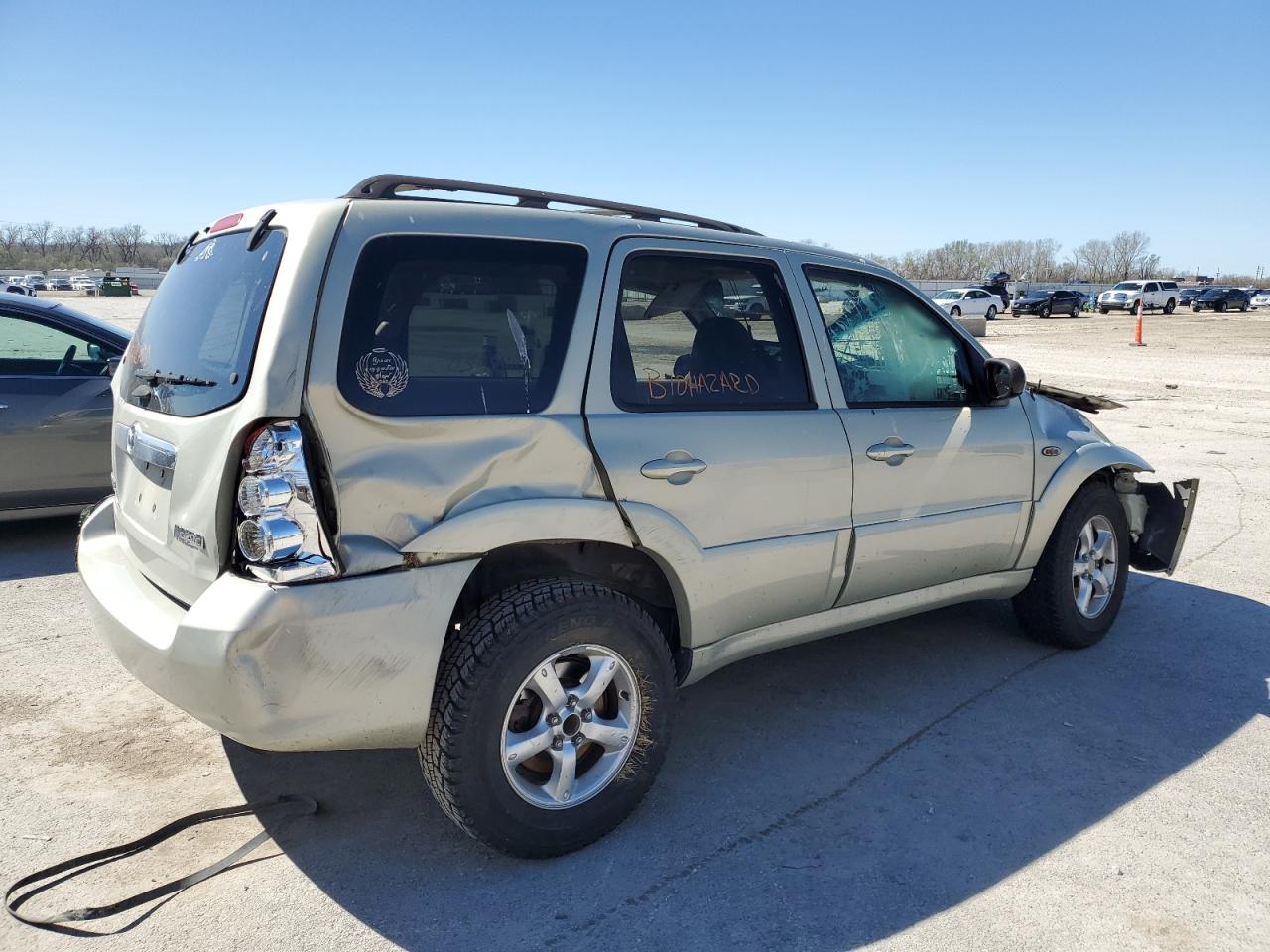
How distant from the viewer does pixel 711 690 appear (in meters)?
4.24

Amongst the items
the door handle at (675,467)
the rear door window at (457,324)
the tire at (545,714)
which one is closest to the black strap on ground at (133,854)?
the tire at (545,714)

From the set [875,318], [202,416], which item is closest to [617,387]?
[202,416]

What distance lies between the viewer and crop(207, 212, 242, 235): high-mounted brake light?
Answer: 3111mm

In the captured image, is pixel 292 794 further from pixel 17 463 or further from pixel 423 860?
pixel 17 463

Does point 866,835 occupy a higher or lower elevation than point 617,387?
lower

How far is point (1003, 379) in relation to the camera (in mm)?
4074

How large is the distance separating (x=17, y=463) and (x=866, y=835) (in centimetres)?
560

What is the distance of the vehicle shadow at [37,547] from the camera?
5.75 metres

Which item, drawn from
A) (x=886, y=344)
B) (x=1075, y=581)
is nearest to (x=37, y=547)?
(x=886, y=344)

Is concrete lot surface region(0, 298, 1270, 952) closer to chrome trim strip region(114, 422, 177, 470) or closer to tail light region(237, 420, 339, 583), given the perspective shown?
tail light region(237, 420, 339, 583)

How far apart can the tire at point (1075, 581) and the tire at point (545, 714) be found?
236 cm

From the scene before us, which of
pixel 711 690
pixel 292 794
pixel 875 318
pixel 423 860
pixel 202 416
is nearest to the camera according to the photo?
pixel 202 416

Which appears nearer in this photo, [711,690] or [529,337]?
[529,337]

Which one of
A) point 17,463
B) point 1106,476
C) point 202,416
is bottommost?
point 17,463
